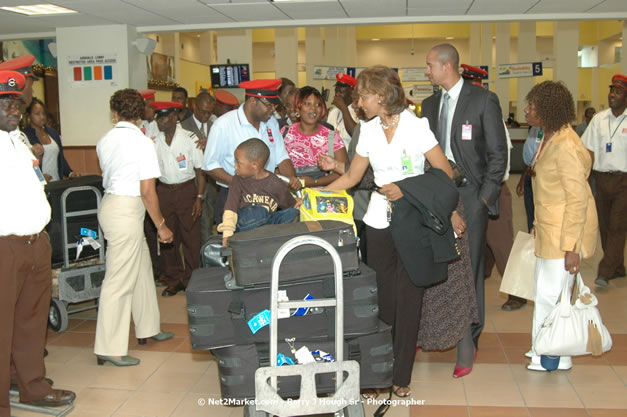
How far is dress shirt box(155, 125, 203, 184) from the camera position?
566 cm

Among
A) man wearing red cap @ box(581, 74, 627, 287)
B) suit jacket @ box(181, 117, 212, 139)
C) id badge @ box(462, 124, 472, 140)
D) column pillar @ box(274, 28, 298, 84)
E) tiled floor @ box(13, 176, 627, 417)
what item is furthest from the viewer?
column pillar @ box(274, 28, 298, 84)

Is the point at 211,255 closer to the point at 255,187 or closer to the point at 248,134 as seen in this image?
the point at 255,187

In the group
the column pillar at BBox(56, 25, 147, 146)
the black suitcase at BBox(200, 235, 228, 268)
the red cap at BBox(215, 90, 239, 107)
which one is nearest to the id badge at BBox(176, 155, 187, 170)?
the red cap at BBox(215, 90, 239, 107)

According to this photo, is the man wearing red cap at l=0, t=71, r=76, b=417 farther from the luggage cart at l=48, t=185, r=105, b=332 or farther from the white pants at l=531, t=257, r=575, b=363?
the white pants at l=531, t=257, r=575, b=363

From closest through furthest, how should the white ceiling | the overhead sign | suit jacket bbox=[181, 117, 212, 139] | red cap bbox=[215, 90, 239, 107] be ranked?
red cap bbox=[215, 90, 239, 107] → suit jacket bbox=[181, 117, 212, 139] → the white ceiling → the overhead sign

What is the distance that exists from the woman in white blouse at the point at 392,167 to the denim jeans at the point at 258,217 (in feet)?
1.36

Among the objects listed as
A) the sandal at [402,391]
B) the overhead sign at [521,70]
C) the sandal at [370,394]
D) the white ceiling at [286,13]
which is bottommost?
the sandal at [370,394]

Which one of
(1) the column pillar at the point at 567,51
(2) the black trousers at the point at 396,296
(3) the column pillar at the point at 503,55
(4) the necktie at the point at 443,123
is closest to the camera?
(2) the black trousers at the point at 396,296

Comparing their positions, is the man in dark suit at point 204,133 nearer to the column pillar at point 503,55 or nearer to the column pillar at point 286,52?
the column pillar at point 286,52

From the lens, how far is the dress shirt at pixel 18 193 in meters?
2.99

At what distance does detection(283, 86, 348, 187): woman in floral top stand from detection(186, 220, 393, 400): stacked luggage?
202 centimetres

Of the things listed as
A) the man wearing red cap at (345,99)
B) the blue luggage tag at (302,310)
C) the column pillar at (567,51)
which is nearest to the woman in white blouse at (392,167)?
the blue luggage tag at (302,310)

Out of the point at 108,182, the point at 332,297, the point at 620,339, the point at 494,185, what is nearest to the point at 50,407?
the point at 108,182

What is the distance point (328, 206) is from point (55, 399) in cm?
185
